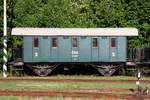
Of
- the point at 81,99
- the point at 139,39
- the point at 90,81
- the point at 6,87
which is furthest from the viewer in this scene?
the point at 139,39

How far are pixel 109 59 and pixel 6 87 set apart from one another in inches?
353

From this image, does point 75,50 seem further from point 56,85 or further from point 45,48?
point 56,85

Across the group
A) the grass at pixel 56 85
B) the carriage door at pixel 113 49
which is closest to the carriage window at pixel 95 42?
the carriage door at pixel 113 49

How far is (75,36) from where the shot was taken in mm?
28500

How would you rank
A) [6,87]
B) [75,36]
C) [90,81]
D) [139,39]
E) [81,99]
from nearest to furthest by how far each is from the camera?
[81,99]
[6,87]
[90,81]
[75,36]
[139,39]

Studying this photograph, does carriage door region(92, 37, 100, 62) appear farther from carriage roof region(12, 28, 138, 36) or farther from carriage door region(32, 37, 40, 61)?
carriage door region(32, 37, 40, 61)

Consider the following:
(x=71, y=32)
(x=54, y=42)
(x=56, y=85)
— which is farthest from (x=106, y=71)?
(x=56, y=85)

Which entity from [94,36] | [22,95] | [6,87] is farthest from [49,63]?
[22,95]

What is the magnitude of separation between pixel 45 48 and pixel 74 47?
5.68ft

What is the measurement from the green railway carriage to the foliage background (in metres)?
2.74

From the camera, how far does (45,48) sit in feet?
93.6

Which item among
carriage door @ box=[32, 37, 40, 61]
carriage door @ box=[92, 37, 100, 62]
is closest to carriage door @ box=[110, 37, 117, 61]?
carriage door @ box=[92, 37, 100, 62]

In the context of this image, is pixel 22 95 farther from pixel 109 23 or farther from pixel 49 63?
pixel 109 23

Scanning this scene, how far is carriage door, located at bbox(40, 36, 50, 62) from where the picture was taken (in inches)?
1121
